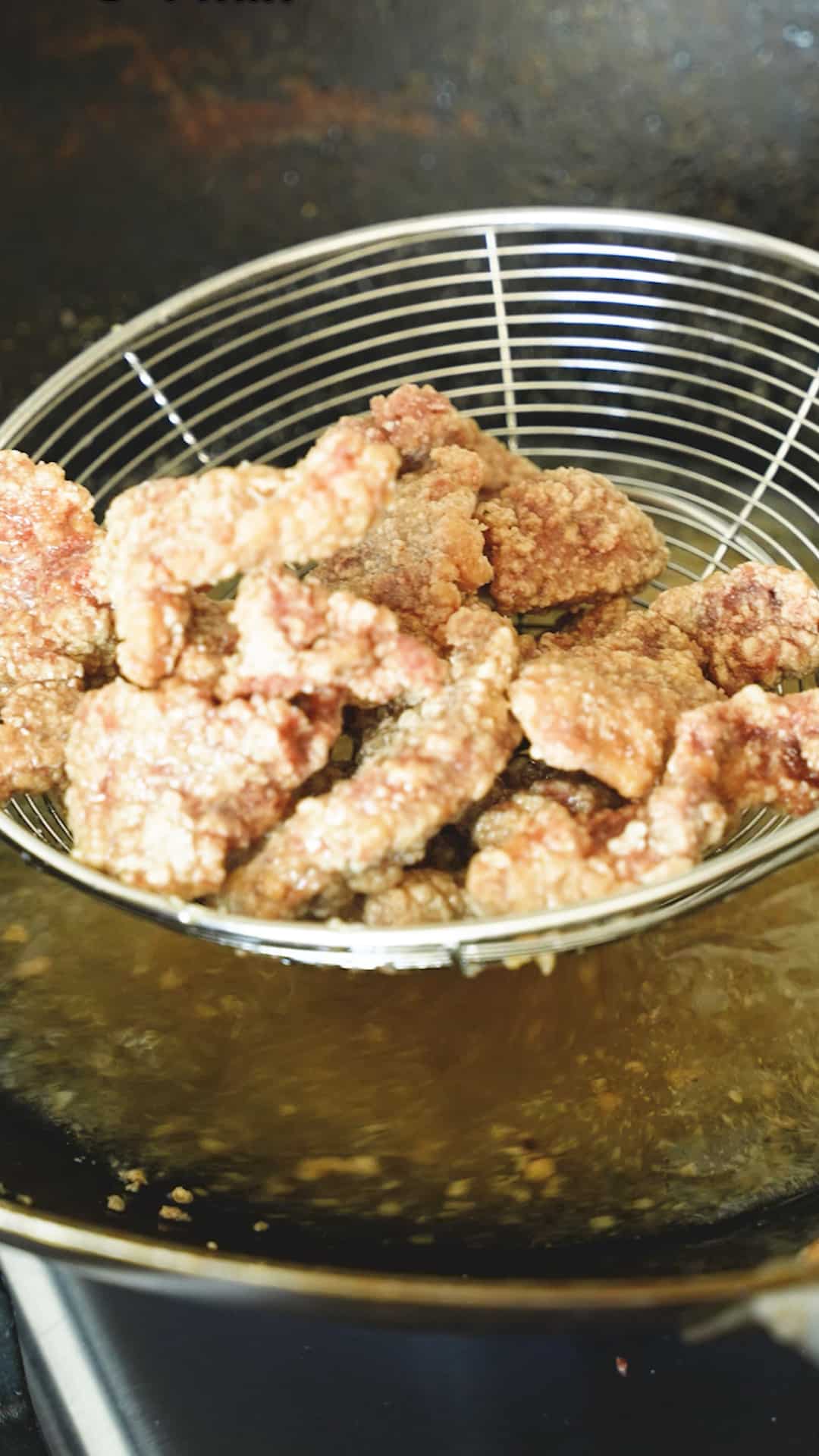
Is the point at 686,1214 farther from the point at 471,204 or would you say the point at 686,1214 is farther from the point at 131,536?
the point at 471,204

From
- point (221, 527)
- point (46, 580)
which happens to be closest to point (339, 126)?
point (46, 580)

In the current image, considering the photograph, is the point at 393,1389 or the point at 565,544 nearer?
the point at 393,1389

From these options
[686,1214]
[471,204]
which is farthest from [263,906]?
[471,204]

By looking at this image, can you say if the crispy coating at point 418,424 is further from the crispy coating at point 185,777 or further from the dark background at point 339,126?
the dark background at point 339,126

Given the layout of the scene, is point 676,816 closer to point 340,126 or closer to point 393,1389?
point 393,1389

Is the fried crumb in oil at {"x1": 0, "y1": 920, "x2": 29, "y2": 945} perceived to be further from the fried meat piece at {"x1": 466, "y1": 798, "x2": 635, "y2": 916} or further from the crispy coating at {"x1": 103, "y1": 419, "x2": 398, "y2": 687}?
the fried meat piece at {"x1": 466, "y1": 798, "x2": 635, "y2": 916}

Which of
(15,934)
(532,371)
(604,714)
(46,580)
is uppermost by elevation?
(532,371)

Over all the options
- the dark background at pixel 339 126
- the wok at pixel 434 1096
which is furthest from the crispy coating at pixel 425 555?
the dark background at pixel 339 126
